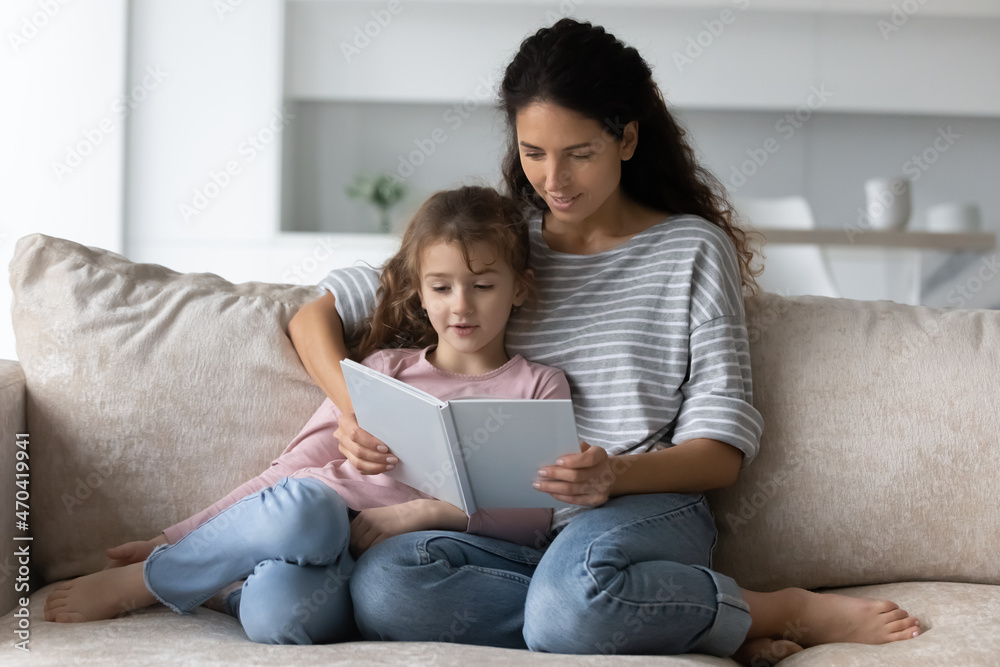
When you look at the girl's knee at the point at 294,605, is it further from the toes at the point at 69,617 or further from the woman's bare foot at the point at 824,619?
the woman's bare foot at the point at 824,619

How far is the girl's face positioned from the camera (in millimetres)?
1390

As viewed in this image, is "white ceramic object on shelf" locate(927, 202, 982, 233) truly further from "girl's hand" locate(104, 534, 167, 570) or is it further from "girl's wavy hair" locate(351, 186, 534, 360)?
"girl's hand" locate(104, 534, 167, 570)

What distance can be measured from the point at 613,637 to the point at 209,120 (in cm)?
350

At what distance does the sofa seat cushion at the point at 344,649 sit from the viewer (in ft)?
3.39

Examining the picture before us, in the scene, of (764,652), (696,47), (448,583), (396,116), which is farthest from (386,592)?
(696,47)

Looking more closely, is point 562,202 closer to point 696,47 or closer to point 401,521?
point 401,521

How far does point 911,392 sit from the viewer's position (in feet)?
4.62

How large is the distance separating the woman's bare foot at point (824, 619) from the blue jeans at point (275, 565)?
1.84 feet

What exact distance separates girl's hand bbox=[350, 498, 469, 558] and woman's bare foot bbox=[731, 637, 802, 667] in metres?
0.42

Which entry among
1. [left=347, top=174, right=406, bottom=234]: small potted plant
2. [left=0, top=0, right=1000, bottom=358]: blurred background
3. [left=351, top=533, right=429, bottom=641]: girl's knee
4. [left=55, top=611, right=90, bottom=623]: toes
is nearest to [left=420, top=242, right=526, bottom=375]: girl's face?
[left=351, top=533, right=429, bottom=641]: girl's knee

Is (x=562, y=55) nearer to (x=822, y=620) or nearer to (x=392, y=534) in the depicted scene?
(x=392, y=534)

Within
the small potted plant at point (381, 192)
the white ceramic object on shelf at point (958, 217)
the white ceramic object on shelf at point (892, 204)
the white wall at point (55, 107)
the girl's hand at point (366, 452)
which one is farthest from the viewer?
the small potted plant at point (381, 192)

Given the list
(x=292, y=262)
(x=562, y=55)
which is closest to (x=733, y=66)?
(x=292, y=262)

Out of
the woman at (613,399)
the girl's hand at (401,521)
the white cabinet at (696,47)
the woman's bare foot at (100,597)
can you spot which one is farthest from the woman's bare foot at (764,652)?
the white cabinet at (696,47)
